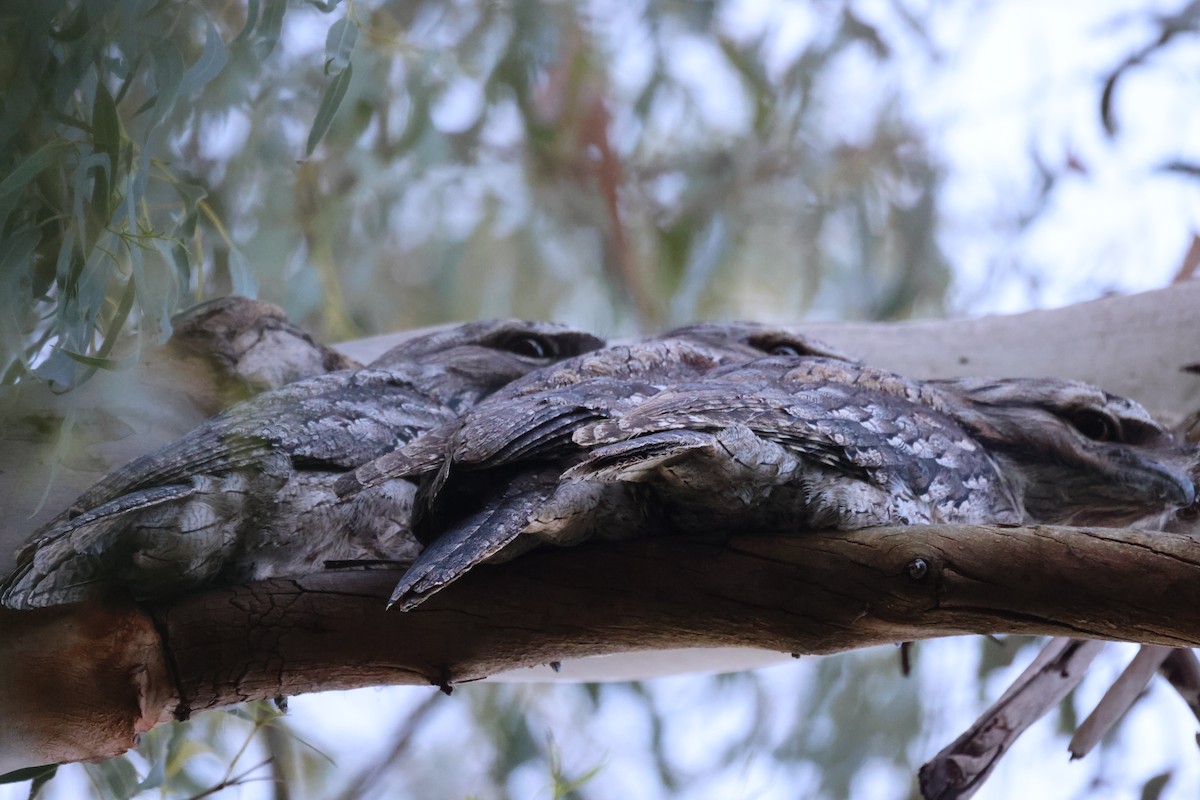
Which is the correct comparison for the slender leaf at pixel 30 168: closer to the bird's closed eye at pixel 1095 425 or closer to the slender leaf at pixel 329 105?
the slender leaf at pixel 329 105

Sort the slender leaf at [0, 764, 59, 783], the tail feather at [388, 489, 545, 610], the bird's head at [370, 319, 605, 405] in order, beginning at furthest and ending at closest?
the bird's head at [370, 319, 605, 405], the slender leaf at [0, 764, 59, 783], the tail feather at [388, 489, 545, 610]

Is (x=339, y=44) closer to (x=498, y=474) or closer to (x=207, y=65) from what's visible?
(x=207, y=65)

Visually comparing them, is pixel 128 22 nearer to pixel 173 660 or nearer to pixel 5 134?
pixel 5 134

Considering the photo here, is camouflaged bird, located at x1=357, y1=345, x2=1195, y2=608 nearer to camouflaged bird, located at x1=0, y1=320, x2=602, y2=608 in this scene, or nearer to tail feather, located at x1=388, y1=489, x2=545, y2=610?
tail feather, located at x1=388, y1=489, x2=545, y2=610

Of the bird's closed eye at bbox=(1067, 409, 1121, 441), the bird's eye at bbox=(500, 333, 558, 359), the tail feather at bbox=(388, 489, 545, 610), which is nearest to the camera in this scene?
the tail feather at bbox=(388, 489, 545, 610)

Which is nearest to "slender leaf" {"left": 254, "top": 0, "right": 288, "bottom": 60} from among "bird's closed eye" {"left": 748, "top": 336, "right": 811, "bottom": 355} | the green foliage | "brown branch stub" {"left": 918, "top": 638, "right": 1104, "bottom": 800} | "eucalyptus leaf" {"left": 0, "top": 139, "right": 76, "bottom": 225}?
the green foliage

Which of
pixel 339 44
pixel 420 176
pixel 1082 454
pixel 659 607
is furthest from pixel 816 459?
pixel 420 176

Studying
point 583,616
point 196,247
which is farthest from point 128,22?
point 583,616

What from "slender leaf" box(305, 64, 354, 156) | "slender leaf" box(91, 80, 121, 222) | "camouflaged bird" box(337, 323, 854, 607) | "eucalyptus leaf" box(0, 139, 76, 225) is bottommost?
"camouflaged bird" box(337, 323, 854, 607)
